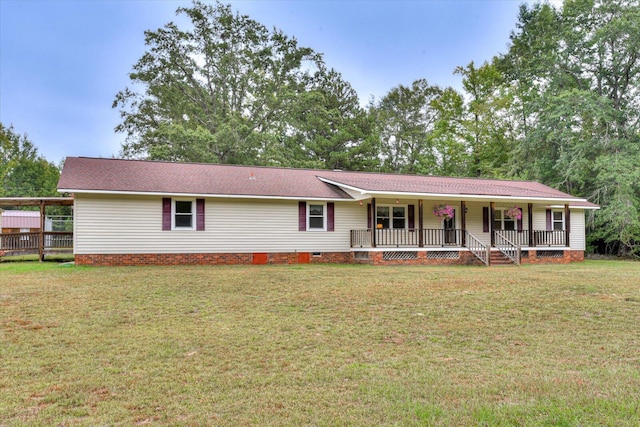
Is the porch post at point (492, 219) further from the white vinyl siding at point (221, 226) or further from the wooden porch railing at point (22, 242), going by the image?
the wooden porch railing at point (22, 242)

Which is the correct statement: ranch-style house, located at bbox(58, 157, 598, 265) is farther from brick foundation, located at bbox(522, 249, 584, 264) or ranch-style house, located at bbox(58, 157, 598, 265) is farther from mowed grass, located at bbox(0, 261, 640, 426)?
mowed grass, located at bbox(0, 261, 640, 426)

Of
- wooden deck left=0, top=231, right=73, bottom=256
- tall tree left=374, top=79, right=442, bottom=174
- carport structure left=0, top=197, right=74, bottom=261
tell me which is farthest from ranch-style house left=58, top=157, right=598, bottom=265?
tall tree left=374, top=79, right=442, bottom=174

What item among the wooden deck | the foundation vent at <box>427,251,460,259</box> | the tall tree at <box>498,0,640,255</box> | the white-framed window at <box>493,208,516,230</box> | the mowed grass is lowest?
the mowed grass

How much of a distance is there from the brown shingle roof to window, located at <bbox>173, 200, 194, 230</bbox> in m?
0.57

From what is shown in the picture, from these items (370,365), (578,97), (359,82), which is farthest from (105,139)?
(370,365)

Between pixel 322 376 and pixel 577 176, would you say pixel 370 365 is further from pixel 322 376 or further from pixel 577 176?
pixel 577 176

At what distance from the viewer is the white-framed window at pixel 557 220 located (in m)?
21.3

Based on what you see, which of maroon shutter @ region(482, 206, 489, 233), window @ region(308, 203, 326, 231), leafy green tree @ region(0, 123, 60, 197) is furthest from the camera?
leafy green tree @ region(0, 123, 60, 197)

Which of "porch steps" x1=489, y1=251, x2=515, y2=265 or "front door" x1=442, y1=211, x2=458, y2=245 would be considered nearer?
"porch steps" x1=489, y1=251, x2=515, y2=265

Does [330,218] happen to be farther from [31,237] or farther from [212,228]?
[31,237]

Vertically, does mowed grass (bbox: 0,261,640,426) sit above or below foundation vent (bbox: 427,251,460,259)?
below

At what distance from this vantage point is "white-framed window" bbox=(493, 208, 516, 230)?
20078 millimetres

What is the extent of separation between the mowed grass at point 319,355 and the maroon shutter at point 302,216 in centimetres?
751

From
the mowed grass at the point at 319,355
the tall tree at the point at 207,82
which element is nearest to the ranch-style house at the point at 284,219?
the mowed grass at the point at 319,355
